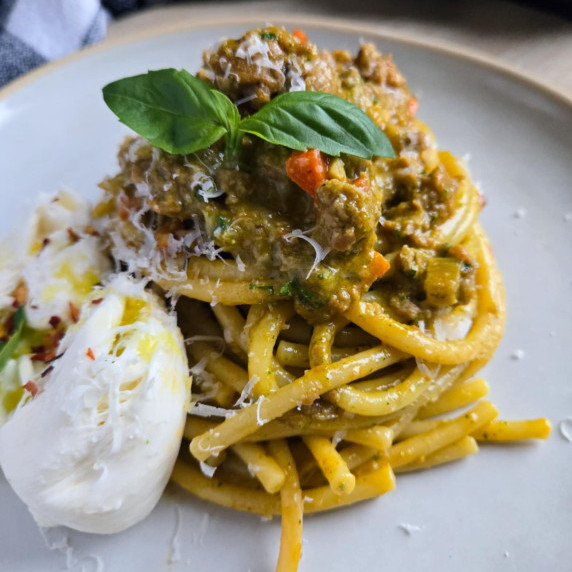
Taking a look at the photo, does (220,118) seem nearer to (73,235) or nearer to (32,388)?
→ (73,235)

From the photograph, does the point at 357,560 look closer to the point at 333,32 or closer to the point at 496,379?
the point at 496,379

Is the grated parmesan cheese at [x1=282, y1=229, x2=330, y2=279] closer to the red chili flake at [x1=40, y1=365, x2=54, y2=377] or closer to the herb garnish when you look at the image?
the herb garnish

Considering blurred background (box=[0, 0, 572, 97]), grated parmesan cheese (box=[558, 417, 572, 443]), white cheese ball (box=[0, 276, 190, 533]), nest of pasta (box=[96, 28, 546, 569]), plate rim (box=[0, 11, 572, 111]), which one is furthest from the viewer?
blurred background (box=[0, 0, 572, 97])

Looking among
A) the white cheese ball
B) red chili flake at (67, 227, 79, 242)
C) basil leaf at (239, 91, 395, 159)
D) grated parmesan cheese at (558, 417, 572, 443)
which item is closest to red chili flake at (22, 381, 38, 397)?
the white cheese ball

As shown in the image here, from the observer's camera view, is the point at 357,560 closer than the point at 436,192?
Yes

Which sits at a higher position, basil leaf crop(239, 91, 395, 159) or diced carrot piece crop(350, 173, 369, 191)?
basil leaf crop(239, 91, 395, 159)

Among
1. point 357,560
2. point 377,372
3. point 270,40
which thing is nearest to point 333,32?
point 270,40
